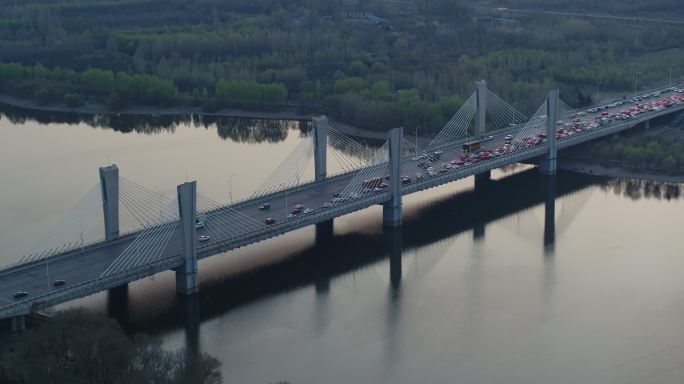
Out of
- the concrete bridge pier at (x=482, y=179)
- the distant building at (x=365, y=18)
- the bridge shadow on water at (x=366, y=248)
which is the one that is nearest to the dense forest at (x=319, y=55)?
the distant building at (x=365, y=18)

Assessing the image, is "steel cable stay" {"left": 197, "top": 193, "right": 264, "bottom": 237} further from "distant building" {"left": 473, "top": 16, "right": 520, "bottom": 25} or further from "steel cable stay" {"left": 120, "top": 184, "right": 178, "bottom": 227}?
"distant building" {"left": 473, "top": 16, "right": 520, "bottom": 25}

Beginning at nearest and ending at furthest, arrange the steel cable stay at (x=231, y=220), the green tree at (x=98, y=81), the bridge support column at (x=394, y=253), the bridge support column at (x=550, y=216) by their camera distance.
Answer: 1. the steel cable stay at (x=231, y=220)
2. the bridge support column at (x=394, y=253)
3. the bridge support column at (x=550, y=216)
4. the green tree at (x=98, y=81)

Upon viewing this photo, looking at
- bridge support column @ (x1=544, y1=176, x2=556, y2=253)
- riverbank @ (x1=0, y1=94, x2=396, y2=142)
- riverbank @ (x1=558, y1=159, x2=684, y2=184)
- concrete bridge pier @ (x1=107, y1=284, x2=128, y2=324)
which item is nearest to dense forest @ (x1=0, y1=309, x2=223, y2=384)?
concrete bridge pier @ (x1=107, y1=284, x2=128, y2=324)

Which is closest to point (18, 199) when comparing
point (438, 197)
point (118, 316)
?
point (118, 316)

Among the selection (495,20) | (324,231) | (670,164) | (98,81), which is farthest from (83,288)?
(495,20)

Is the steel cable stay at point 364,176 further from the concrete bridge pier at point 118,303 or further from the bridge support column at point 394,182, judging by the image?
the concrete bridge pier at point 118,303

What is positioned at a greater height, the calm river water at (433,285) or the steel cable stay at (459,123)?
the steel cable stay at (459,123)
